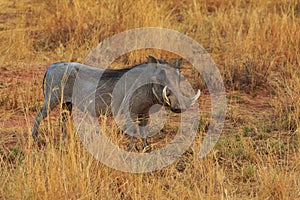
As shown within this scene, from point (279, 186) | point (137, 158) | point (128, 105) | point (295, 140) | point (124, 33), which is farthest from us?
point (124, 33)

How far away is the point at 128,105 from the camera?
475 centimetres

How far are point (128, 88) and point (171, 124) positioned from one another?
3.38 feet

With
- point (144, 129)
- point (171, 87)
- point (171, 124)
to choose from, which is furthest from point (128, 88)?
point (171, 124)

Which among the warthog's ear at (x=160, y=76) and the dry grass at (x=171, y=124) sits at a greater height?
the warthog's ear at (x=160, y=76)

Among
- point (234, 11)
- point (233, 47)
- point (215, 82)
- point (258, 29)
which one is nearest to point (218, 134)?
point (215, 82)

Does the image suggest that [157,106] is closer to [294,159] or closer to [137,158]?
[137,158]

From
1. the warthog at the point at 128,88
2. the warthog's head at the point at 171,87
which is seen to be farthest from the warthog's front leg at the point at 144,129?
the warthog's head at the point at 171,87

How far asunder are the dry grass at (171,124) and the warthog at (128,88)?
0.83 feet

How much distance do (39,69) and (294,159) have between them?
386 centimetres

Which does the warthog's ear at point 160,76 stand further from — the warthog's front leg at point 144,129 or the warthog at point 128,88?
the warthog's front leg at point 144,129

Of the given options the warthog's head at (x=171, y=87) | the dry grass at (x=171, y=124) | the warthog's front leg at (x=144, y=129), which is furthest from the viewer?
the warthog's front leg at (x=144, y=129)

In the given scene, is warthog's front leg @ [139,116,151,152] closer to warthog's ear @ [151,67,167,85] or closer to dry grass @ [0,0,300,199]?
dry grass @ [0,0,300,199]

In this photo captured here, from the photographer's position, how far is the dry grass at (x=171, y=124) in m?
3.72

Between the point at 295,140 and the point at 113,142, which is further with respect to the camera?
the point at 295,140
